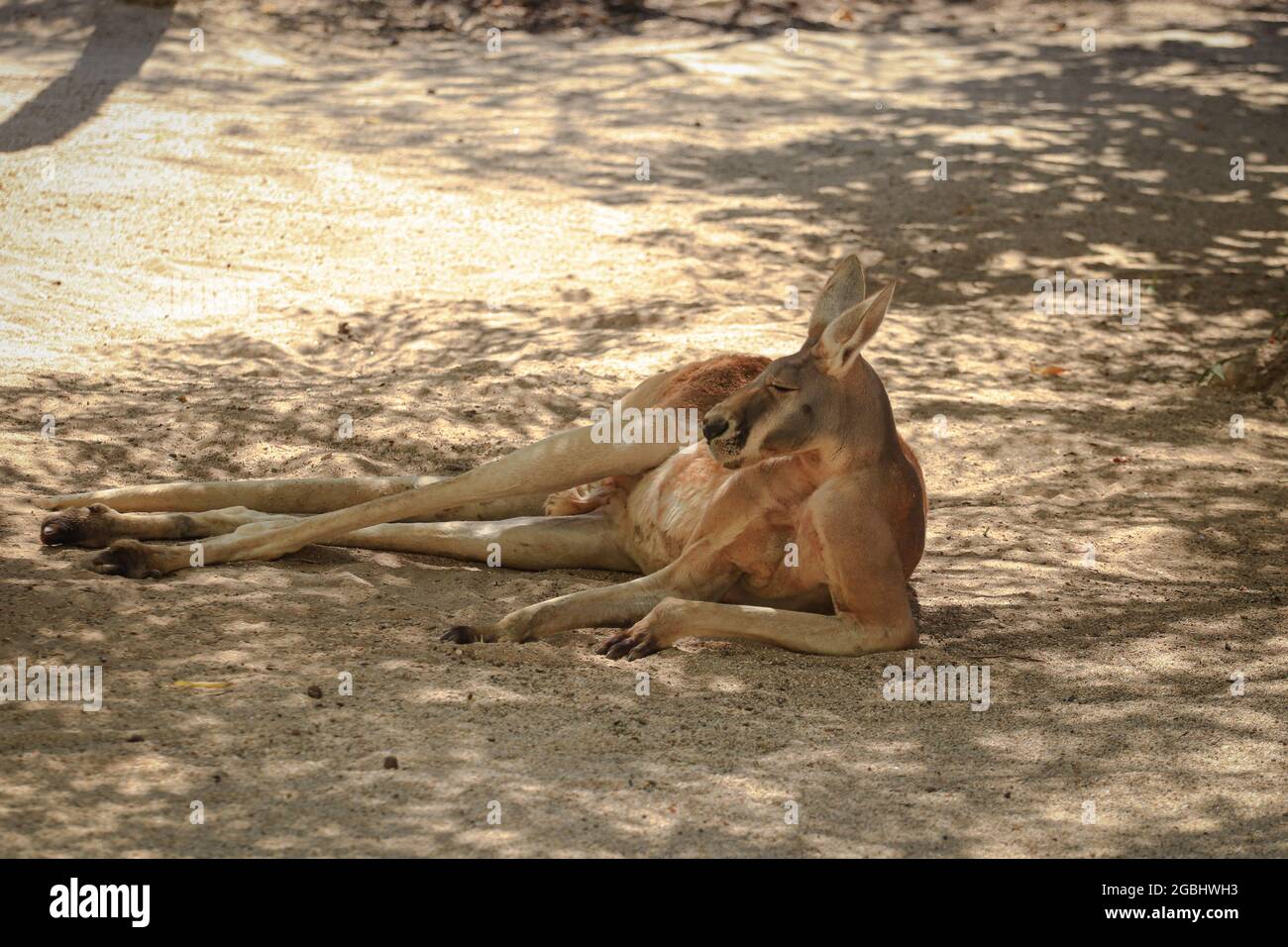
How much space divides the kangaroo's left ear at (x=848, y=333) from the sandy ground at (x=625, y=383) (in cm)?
95

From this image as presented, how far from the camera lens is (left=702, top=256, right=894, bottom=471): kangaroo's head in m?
4.39

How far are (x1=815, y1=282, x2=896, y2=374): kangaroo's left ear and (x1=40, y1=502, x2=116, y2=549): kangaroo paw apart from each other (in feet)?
8.43

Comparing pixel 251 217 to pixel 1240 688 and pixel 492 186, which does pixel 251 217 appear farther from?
pixel 1240 688

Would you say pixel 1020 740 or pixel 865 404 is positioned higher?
pixel 865 404

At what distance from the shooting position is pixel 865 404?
4.54 m

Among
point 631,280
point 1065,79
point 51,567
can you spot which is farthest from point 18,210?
point 1065,79

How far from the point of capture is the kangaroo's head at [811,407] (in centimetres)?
439

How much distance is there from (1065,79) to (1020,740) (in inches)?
417

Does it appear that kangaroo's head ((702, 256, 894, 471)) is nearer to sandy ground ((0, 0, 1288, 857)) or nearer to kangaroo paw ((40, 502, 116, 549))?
sandy ground ((0, 0, 1288, 857))
